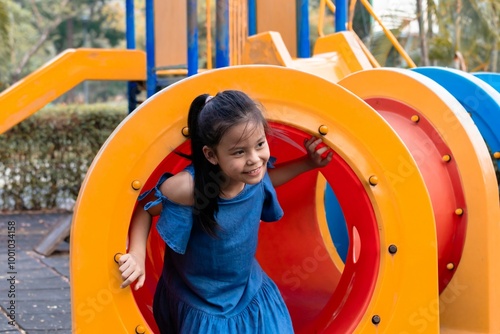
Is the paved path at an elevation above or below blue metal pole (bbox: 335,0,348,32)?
below

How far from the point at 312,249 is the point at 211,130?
1.40m

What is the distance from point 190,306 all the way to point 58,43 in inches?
1381

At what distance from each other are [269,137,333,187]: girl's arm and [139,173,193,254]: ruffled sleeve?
1.42 feet

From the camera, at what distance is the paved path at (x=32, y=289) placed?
367cm

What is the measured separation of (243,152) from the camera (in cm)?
222

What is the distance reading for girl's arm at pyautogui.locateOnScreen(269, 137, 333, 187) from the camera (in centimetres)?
251

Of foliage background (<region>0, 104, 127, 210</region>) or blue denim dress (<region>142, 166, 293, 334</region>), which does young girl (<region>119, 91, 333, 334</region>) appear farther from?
foliage background (<region>0, 104, 127, 210</region>)

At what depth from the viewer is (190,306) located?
96.2 inches

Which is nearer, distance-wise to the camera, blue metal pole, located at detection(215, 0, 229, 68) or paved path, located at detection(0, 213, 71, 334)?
paved path, located at detection(0, 213, 71, 334)

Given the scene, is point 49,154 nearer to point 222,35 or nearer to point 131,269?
point 222,35

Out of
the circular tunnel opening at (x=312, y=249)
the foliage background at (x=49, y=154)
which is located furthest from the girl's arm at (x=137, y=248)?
the foliage background at (x=49, y=154)

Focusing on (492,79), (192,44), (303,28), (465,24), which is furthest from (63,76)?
(465,24)

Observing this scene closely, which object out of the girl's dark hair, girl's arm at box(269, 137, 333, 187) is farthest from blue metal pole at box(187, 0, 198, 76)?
the girl's dark hair

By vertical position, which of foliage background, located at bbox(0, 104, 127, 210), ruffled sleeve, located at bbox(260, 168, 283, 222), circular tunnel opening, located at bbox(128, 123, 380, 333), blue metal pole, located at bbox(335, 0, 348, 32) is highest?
blue metal pole, located at bbox(335, 0, 348, 32)
